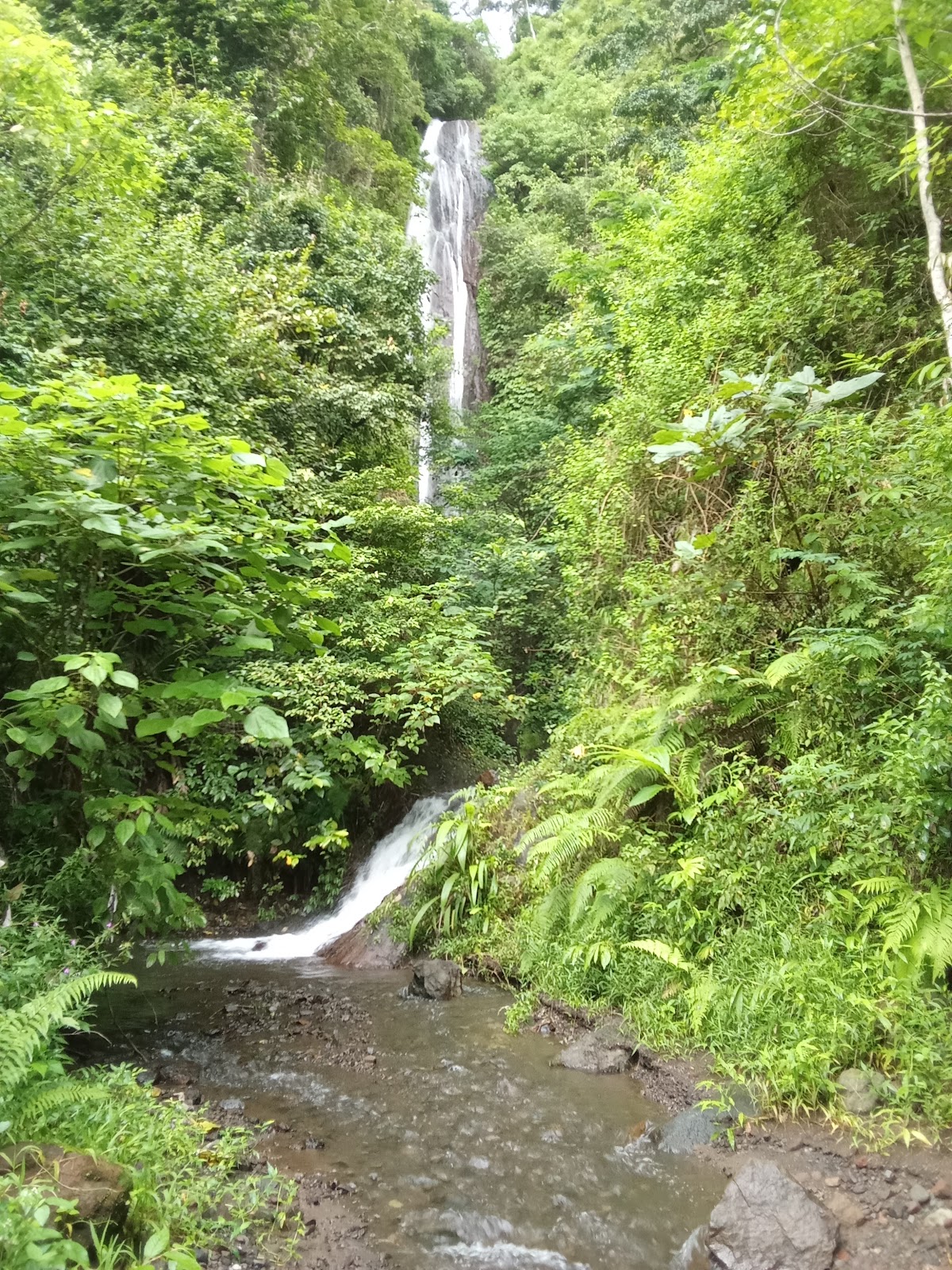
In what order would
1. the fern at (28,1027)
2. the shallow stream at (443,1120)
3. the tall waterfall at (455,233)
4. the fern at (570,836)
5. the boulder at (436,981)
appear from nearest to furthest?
the fern at (28,1027) < the shallow stream at (443,1120) < the fern at (570,836) < the boulder at (436,981) < the tall waterfall at (455,233)

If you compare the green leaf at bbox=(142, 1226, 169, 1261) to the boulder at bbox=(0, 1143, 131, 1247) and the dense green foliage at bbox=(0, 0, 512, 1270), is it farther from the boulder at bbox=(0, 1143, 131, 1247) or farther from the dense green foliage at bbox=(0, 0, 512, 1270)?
the boulder at bbox=(0, 1143, 131, 1247)

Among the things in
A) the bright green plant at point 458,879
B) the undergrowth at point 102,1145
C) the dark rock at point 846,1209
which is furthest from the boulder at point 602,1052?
the undergrowth at point 102,1145

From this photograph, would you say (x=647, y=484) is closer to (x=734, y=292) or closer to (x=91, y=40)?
(x=734, y=292)

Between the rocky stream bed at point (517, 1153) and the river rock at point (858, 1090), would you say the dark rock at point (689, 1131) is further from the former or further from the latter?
the river rock at point (858, 1090)

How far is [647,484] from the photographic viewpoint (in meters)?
8.34

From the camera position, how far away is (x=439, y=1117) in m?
4.10

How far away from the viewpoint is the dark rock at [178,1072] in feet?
13.6

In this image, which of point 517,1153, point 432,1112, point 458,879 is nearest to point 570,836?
point 458,879

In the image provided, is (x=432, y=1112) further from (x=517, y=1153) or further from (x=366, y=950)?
(x=366, y=950)

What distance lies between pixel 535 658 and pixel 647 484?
161 inches

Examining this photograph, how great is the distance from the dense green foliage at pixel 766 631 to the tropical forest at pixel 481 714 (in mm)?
41

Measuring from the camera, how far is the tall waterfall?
20.7 metres

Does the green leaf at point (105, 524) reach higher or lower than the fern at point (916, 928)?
higher

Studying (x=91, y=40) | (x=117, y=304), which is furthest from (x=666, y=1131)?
(x=91, y=40)
